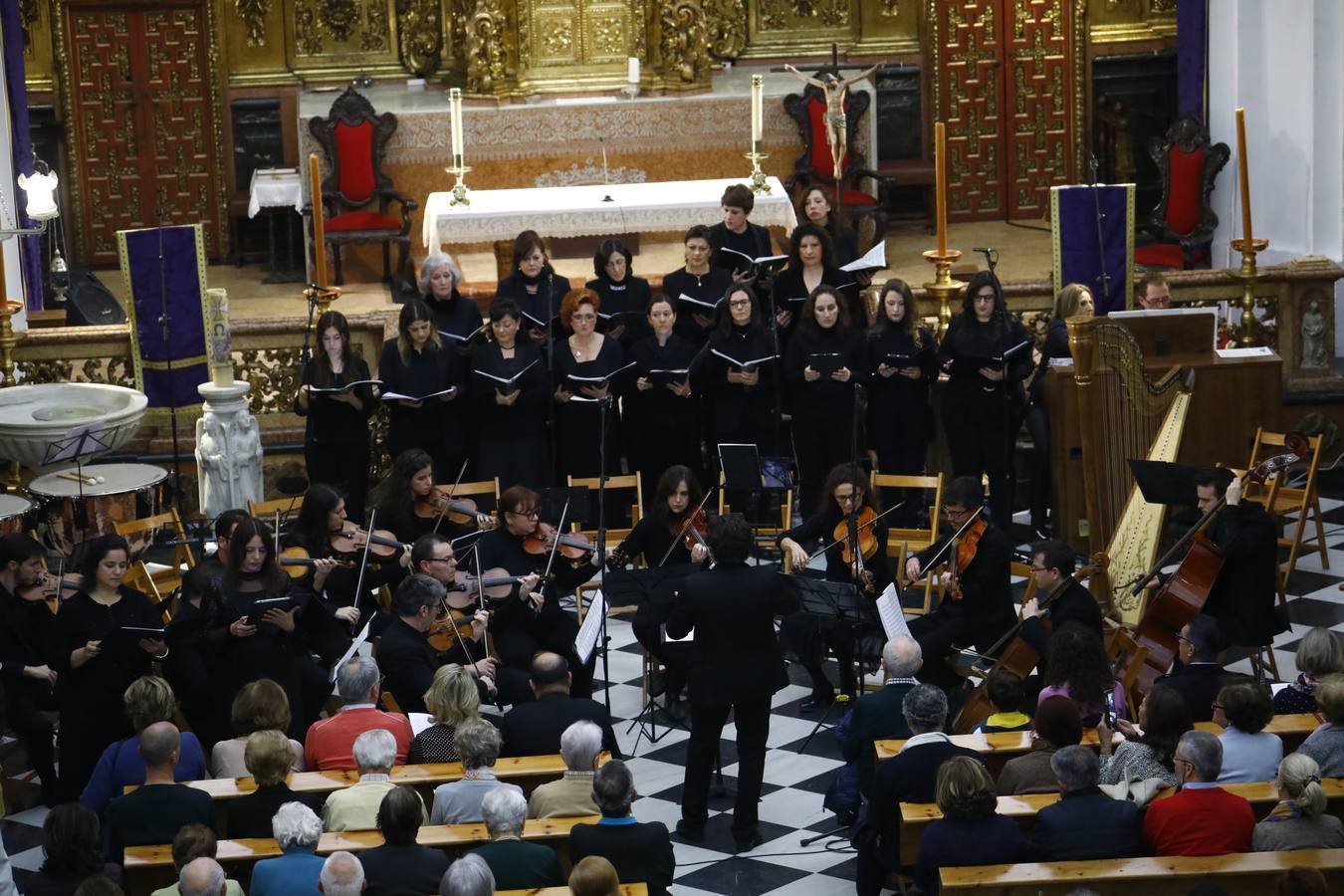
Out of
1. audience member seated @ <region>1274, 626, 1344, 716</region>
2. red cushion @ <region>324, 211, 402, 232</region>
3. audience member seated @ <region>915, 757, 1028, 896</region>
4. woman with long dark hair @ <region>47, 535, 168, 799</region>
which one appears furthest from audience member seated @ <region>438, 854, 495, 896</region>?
red cushion @ <region>324, 211, 402, 232</region>

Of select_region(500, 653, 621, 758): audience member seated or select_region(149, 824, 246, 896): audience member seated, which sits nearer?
select_region(149, 824, 246, 896): audience member seated

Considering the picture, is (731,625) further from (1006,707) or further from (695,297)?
(695,297)

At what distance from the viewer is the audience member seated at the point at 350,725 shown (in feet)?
25.9

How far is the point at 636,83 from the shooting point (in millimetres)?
16703

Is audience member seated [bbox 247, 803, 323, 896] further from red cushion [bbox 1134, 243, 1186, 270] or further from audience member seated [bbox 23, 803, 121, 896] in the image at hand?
red cushion [bbox 1134, 243, 1186, 270]

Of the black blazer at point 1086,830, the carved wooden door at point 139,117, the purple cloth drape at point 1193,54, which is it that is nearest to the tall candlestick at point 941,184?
the purple cloth drape at point 1193,54

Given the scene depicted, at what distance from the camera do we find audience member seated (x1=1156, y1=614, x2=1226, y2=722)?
8.27 m

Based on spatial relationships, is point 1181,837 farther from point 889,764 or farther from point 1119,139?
point 1119,139

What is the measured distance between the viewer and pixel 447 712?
785 cm

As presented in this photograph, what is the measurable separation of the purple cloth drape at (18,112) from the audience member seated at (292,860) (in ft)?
25.9

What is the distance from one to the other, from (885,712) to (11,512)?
15.1 ft

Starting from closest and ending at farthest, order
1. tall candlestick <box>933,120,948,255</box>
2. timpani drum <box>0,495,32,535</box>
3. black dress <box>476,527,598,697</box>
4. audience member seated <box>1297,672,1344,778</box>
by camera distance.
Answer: audience member seated <box>1297,672,1344,778</box>
black dress <box>476,527,598,697</box>
timpani drum <box>0,495,32,535</box>
tall candlestick <box>933,120,948,255</box>

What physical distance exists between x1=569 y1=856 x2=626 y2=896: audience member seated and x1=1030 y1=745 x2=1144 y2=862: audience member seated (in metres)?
1.48

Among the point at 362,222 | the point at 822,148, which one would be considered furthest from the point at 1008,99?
the point at 362,222
